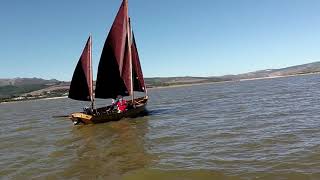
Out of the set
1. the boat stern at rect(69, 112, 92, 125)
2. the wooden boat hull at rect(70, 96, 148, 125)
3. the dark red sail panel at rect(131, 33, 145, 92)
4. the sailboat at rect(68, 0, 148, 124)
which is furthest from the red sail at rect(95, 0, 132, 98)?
the boat stern at rect(69, 112, 92, 125)

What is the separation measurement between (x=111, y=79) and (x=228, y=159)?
1141 inches

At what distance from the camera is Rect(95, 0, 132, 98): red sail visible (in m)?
48.0

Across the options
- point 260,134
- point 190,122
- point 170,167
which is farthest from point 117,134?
point 170,167

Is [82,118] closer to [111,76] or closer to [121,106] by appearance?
[121,106]

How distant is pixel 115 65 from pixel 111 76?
1346mm

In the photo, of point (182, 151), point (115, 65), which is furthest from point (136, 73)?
point (182, 151)

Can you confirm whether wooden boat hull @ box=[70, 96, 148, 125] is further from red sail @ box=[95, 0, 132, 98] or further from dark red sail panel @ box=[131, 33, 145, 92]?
dark red sail panel @ box=[131, 33, 145, 92]

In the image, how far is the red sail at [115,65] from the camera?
48.0 metres

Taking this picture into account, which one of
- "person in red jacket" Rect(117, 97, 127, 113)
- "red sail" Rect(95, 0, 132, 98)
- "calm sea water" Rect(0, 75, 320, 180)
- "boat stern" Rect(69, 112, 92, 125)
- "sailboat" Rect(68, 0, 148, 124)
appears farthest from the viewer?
"red sail" Rect(95, 0, 132, 98)

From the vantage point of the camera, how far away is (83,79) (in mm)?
46125

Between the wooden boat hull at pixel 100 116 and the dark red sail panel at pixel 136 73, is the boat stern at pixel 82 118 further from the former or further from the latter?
the dark red sail panel at pixel 136 73

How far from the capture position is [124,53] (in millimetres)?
49656

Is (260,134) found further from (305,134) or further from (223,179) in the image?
(223,179)

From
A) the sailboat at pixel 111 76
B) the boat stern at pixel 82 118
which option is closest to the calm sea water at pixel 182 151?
the boat stern at pixel 82 118
